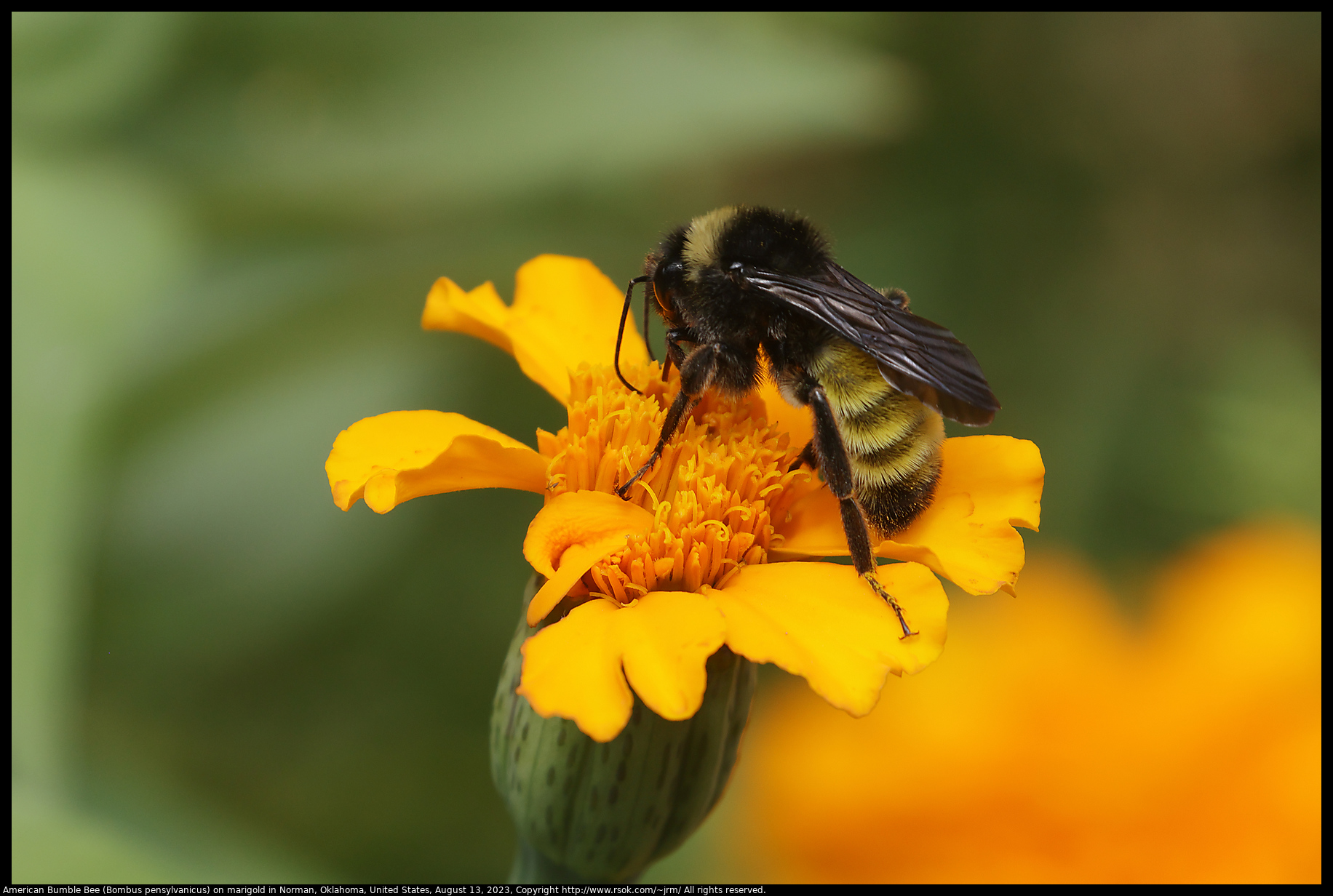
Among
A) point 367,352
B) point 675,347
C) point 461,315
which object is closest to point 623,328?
point 675,347

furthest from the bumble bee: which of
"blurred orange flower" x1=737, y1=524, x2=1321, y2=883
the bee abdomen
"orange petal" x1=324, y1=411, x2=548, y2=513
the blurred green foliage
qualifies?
the blurred green foliage

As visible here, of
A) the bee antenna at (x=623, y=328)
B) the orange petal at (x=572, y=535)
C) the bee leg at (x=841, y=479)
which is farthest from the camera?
the bee antenna at (x=623, y=328)

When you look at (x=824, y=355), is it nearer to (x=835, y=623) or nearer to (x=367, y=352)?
(x=835, y=623)

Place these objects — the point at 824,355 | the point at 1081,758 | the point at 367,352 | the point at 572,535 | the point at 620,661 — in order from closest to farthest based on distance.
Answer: the point at 620,661 < the point at 572,535 < the point at 824,355 < the point at 1081,758 < the point at 367,352

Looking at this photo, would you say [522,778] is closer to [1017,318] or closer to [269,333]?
[269,333]

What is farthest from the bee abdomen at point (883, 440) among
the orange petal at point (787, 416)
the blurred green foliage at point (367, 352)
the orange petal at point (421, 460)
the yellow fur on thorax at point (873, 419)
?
the blurred green foliage at point (367, 352)

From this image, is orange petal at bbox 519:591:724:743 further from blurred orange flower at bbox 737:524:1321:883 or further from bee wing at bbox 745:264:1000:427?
blurred orange flower at bbox 737:524:1321:883

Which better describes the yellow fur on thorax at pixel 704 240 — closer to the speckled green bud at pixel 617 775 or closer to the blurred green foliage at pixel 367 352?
the speckled green bud at pixel 617 775
